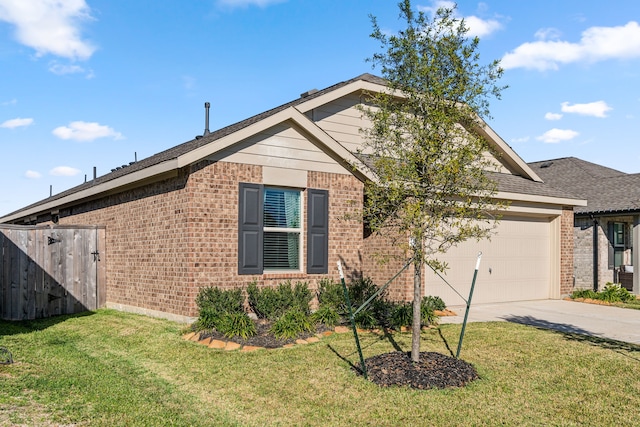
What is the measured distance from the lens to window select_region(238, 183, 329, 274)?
11070mm

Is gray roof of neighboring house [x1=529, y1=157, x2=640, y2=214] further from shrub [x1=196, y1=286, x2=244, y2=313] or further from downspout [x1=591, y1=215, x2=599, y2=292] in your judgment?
shrub [x1=196, y1=286, x2=244, y2=313]

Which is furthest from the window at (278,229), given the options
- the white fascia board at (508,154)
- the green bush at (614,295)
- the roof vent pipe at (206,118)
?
the green bush at (614,295)

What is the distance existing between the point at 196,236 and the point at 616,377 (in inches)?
284

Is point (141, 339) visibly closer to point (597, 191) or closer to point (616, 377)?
point (616, 377)

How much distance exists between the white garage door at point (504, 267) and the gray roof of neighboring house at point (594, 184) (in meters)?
3.71

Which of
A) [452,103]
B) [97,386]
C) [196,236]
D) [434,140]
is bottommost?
[97,386]

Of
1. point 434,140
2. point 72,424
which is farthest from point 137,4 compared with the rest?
point 72,424

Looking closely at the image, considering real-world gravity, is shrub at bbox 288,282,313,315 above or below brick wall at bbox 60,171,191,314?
below

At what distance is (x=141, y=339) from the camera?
377 inches

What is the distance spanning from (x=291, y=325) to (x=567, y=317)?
6787mm

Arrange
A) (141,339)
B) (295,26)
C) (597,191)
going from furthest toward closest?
Answer: (597,191) < (295,26) < (141,339)

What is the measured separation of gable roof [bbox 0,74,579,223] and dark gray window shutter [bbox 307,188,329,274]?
1.03 m

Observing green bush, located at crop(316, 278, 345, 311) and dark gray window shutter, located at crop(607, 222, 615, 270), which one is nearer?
green bush, located at crop(316, 278, 345, 311)

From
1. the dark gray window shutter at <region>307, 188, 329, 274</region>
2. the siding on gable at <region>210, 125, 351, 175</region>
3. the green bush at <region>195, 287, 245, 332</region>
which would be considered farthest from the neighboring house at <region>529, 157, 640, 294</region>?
the green bush at <region>195, 287, 245, 332</region>
